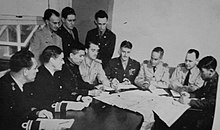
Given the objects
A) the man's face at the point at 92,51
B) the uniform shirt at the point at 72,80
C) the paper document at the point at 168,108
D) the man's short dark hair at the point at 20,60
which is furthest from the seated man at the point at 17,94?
the paper document at the point at 168,108

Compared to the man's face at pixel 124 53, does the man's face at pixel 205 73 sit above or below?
below

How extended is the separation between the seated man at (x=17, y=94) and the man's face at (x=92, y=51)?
24cm

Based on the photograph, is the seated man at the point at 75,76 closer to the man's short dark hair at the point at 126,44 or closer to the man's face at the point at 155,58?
the man's short dark hair at the point at 126,44

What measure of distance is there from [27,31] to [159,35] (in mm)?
571

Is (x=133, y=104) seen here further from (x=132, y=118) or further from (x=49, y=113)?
(x=49, y=113)

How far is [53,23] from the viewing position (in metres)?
1.22

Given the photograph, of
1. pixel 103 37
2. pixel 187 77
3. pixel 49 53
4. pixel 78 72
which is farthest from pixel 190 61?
pixel 49 53

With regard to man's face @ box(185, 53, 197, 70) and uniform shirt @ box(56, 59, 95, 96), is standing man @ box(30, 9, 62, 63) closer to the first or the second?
uniform shirt @ box(56, 59, 95, 96)

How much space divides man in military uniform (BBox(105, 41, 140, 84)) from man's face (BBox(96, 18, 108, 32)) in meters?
0.11

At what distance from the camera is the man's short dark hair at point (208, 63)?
4.13 ft

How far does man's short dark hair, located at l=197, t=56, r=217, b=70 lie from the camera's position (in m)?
1.26

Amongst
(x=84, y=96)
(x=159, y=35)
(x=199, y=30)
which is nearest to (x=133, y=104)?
(x=84, y=96)

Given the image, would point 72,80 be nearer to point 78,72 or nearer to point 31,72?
point 78,72

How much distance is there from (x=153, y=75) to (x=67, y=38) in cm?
42
